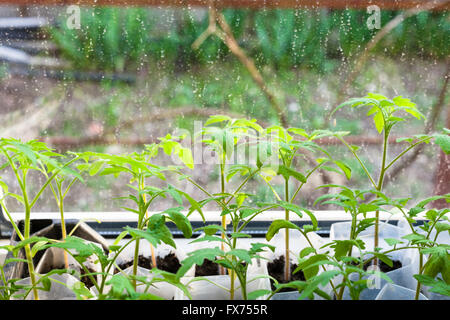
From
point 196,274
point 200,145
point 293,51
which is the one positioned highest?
point 293,51

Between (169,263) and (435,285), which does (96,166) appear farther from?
(435,285)

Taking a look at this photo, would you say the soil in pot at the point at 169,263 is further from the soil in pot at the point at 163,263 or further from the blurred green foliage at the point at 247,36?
the blurred green foliage at the point at 247,36

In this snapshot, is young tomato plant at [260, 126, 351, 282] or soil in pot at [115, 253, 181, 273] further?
soil in pot at [115, 253, 181, 273]

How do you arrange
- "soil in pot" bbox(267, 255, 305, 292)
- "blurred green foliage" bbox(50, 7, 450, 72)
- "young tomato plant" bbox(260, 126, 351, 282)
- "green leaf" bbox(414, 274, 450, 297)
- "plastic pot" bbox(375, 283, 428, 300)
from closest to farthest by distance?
"green leaf" bbox(414, 274, 450, 297) < "young tomato plant" bbox(260, 126, 351, 282) < "plastic pot" bbox(375, 283, 428, 300) < "soil in pot" bbox(267, 255, 305, 292) < "blurred green foliage" bbox(50, 7, 450, 72)

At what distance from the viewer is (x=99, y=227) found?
1.14 metres

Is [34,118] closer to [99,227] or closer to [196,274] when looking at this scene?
[99,227]

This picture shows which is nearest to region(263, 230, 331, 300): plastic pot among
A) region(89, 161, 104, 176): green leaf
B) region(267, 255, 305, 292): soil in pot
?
region(267, 255, 305, 292): soil in pot

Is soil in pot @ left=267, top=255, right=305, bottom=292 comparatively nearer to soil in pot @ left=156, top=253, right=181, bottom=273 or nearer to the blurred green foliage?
soil in pot @ left=156, top=253, right=181, bottom=273

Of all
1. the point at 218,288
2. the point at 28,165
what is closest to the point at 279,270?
the point at 218,288

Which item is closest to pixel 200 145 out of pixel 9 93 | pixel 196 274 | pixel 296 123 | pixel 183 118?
pixel 183 118

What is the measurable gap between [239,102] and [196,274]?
0.47 meters

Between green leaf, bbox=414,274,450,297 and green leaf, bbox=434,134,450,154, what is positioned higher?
green leaf, bbox=434,134,450,154

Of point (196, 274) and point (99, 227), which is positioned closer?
point (196, 274)
